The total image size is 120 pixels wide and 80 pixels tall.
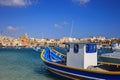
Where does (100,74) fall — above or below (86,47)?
below

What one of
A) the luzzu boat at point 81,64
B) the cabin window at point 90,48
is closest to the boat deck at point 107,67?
the luzzu boat at point 81,64

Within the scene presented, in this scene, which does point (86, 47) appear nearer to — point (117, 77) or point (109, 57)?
point (117, 77)

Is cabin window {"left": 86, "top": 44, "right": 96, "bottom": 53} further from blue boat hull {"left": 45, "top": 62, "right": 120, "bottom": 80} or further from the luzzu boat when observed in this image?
blue boat hull {"left": 45, "top": 62, "right": 120, "bottom": 80}

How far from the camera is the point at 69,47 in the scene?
62.7 feet

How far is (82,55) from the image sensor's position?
17625mm

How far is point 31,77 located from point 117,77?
383 inches

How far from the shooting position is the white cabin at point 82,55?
57.9ft

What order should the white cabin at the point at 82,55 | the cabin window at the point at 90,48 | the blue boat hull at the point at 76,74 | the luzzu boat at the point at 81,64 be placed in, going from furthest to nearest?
1. the cabin window at the point at 90,48
2. the white cabin at the point at 82,55
3. the luzzu boat at the point at 81,64
4. the blue boat hull at the point at 76,74

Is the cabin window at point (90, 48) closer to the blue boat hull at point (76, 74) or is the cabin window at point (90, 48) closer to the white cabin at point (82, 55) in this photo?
the white cabin at point (82, 55)

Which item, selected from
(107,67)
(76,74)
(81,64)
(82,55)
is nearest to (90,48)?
(82,55)

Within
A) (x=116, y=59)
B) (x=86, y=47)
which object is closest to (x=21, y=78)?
(x=86, y=47)

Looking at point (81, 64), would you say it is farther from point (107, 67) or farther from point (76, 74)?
point (107, 67)

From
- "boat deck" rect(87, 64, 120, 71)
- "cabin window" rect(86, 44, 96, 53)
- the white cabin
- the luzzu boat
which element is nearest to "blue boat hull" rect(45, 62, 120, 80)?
the luzzu boat

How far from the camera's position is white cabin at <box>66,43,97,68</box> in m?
17.6
